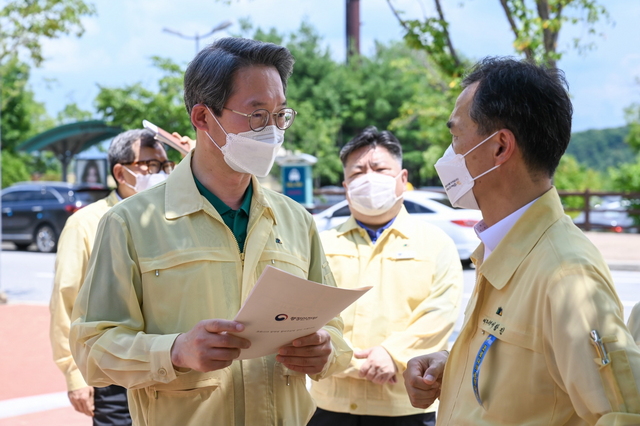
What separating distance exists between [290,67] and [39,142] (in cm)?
2419

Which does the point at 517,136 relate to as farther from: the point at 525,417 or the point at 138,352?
the point at 138,352

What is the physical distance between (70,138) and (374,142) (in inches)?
925

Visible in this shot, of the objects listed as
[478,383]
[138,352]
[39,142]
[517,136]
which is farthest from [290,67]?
[39,142]

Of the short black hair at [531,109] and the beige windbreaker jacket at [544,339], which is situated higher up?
the short black hair at [531,109]

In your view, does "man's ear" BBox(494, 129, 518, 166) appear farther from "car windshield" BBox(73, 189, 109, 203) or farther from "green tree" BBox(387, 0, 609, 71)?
"car windshield" BBox(73, 189, 109, 203)

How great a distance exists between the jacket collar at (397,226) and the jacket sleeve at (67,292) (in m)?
1.43

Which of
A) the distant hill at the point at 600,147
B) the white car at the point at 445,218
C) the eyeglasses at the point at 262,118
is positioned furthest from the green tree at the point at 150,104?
the distant hill at the point at 600,147

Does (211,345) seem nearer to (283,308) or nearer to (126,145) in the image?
→ (283,308)

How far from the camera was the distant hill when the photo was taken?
101 meters

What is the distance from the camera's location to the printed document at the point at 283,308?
1896mm

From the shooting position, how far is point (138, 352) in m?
2.18

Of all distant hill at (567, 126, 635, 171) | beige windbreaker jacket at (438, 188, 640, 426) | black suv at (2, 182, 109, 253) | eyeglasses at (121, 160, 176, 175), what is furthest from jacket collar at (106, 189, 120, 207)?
distant hill at (567, 126, 635, 171)

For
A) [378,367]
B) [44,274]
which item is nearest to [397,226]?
[378,367]

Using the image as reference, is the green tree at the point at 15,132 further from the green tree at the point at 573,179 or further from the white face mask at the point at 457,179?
the white face mask at the point at 457,179
